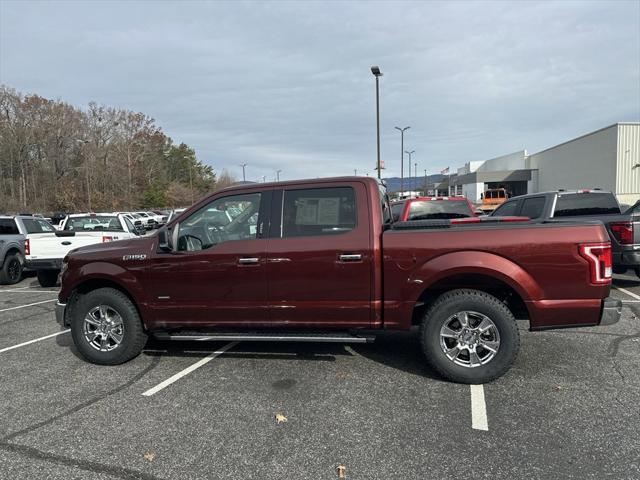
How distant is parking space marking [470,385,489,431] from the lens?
11.3ft

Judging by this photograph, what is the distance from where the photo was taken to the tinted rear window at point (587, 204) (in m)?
8.57

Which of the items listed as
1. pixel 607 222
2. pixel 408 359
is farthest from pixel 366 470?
pixel 607 222

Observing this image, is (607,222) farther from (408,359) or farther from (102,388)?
(102,388)

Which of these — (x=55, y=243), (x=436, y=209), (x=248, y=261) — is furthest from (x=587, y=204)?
(x=55, y=243)

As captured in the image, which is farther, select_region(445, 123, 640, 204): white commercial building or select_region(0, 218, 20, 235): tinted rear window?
select_region(445, 123, 640, 204): white commercial building

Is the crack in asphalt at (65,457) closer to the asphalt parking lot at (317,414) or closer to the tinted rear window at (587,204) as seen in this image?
the asphalt parking lot at (317,414)

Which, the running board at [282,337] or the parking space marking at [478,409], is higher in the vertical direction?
the running board at [282,337]

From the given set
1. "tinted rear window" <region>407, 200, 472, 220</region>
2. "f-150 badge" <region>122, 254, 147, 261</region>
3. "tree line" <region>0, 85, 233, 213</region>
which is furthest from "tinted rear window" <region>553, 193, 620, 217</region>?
"tree line" <region>0, 85, 233, 213</region>

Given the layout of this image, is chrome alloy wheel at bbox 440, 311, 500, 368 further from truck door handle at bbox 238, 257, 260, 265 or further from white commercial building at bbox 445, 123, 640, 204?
white commercial building at bbox 445, 123, 640, 204

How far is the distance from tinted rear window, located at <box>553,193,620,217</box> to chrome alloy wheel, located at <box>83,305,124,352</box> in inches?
305

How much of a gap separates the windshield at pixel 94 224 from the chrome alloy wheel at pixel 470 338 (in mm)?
9427

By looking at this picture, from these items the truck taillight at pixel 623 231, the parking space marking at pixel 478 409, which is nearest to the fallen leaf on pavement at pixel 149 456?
the parking space marking at pixel 478 409

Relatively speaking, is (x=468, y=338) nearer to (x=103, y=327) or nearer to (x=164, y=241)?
(x=164, y=241)

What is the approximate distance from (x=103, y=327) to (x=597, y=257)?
497 centimetres
